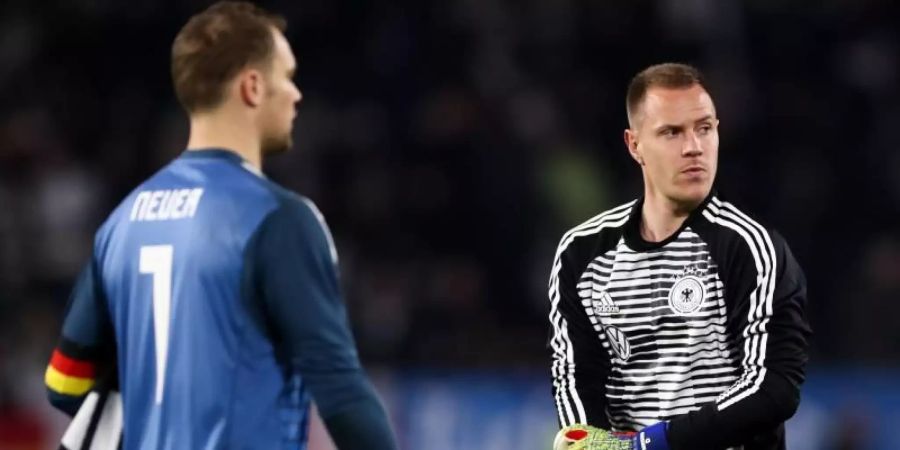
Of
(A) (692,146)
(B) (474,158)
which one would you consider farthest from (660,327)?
(B) (474,158)

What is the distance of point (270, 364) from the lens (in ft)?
13.9

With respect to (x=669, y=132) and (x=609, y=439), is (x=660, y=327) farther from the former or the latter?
(x=669, y=132)

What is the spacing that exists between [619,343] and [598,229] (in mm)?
410

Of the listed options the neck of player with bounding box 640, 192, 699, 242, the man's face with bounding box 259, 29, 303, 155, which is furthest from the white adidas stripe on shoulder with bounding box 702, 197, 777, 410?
the man's face with bounding box 259, 29, 303, 155

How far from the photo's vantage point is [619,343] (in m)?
5.31

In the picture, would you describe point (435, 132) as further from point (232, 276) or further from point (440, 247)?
point (232, 276)

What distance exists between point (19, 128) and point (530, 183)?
4.09 metres

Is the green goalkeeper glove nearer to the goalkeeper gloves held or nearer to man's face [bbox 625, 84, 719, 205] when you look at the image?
the goalkeeper gloves held

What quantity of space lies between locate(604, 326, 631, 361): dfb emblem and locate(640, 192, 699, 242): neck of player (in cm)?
30

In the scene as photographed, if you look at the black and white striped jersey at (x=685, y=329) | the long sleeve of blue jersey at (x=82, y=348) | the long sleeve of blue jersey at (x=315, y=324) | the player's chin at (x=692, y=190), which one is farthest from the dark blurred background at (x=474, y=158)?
the long sleeve of blue jersey at (x=315, y=324)

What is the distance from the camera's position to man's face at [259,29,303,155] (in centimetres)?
439

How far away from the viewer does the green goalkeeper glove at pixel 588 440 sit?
16.8 feet

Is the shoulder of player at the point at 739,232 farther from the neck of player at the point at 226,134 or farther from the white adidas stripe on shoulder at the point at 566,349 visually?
the neck of player at the point at 226,134

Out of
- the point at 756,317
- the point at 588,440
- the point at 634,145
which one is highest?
the point at 634,145
